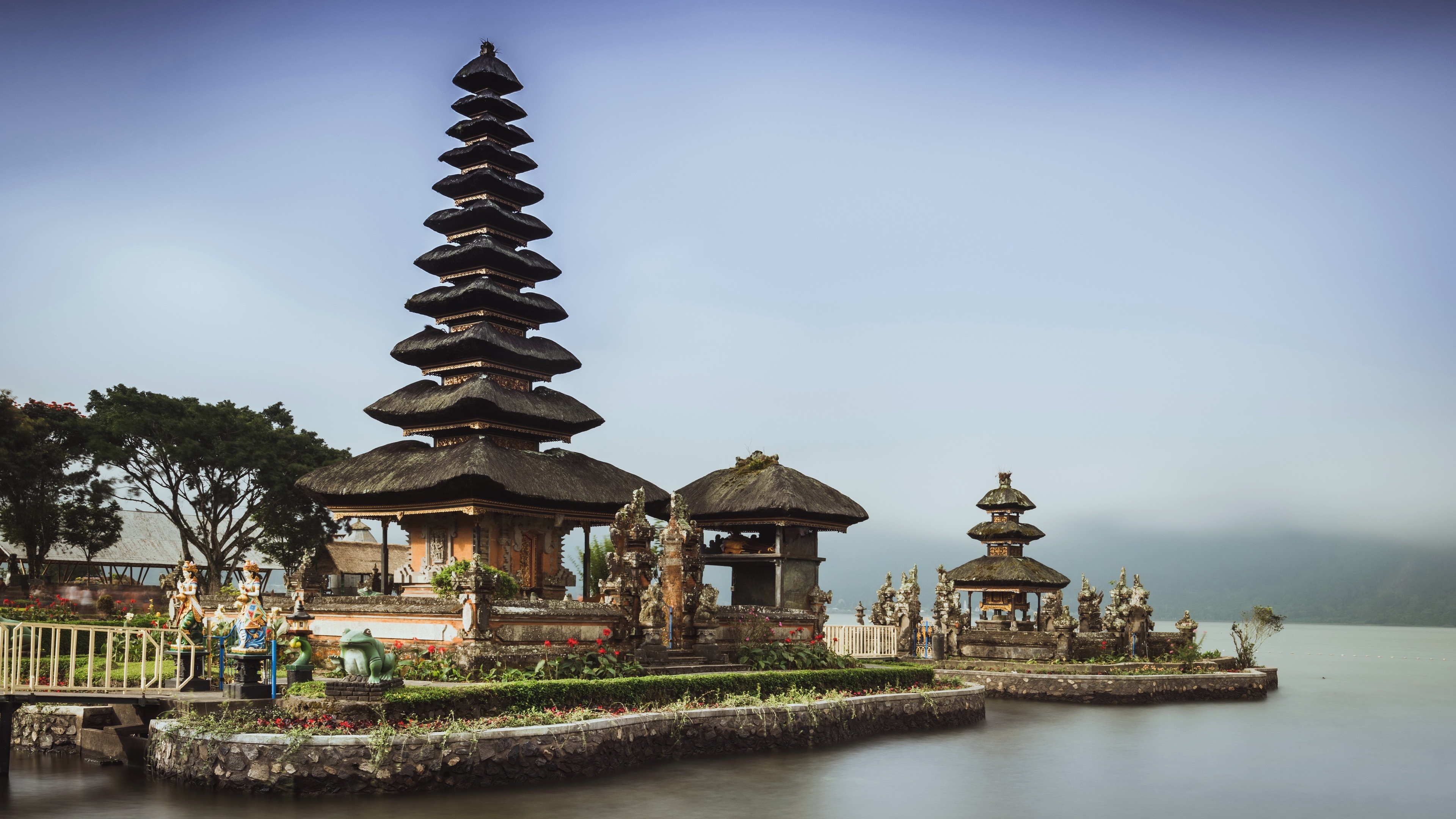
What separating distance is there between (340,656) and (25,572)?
3956 cm

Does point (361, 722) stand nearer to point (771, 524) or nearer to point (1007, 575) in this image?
point (771, 524)

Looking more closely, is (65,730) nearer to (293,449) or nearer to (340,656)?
(340,656)

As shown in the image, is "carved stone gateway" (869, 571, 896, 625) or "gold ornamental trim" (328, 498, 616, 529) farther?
"carved stone gateway" (869, 571, 896, 625)

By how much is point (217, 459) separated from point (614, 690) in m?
28.1

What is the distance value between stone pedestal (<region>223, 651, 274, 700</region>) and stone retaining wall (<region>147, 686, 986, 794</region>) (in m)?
0.73

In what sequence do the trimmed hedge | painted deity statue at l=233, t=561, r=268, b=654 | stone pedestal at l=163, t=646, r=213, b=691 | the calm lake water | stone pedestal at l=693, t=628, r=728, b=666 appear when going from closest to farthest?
1. the calm lake water
2. painted deity statue at l=233, t=561, r=268, b=654
3. the trimmed hedge
4. stone pedestal at l=163, t=646, r=213, b=691
5. stone pedestal at l=693, t=628, r=728, b=666

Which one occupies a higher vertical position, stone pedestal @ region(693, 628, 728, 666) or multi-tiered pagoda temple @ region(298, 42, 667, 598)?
multi-tiered pagoda temple @ region(298, 42, 667, 598)

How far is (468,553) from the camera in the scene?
31922mm

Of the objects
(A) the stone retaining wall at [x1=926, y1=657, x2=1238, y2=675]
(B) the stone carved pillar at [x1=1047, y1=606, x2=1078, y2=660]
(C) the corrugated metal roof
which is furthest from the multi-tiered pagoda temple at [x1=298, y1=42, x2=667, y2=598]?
(C) the corrugated metal roof

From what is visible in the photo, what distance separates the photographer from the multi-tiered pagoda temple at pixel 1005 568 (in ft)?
152

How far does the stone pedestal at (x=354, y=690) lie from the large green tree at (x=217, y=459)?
91.6ft

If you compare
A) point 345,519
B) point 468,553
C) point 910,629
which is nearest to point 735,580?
point 910,629

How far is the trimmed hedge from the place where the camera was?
18.2m

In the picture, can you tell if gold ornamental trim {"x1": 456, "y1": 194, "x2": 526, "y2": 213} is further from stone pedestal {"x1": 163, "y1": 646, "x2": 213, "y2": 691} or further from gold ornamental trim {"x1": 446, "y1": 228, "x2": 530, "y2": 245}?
stone pedestal {"x1": 163, "y1": 646, "x2": 213, "y2": 691}
